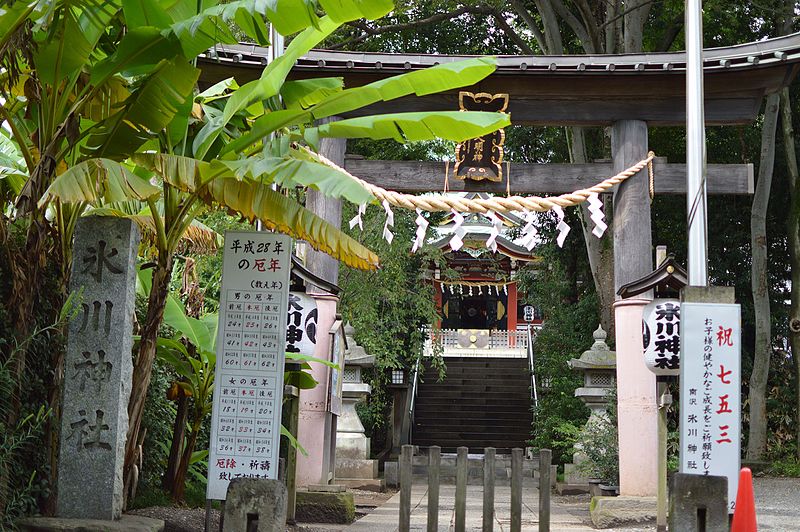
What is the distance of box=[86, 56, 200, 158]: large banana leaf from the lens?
270 inches

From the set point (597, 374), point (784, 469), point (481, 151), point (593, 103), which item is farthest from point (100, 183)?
point (784, 469)

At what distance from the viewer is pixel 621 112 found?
1241 centimetres

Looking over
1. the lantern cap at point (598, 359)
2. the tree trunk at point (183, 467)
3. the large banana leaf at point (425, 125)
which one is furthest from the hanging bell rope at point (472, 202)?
the lantern cap at point (598, 359)

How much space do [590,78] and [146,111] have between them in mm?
6960

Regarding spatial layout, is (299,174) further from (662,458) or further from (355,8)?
(662,458)

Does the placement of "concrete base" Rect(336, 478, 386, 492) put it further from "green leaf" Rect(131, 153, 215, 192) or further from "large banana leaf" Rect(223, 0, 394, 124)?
"green leaf" Rect(131, 153, 215, 192)

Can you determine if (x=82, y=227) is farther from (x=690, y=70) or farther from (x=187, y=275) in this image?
(x=690, y=70)

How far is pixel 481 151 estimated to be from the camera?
1241 centimetres

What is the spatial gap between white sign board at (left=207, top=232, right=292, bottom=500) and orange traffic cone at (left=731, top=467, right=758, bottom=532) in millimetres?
3538

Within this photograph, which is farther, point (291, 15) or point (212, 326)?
point (212, 326)

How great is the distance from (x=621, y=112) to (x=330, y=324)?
480 centimetres

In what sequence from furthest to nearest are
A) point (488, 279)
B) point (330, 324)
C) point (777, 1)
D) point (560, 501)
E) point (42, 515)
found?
point (488, 279) → point (777, 1) → point (560, 501) → point (330, 324) → point (42, 515)

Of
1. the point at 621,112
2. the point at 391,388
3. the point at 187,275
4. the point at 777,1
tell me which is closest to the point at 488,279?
the point at 391,388

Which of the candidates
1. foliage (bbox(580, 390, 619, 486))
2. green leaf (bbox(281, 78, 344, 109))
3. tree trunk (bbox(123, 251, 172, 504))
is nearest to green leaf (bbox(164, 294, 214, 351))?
tree trunk (bbox(123, 251, 172, 504))
